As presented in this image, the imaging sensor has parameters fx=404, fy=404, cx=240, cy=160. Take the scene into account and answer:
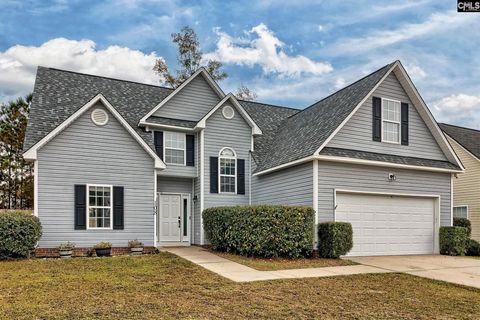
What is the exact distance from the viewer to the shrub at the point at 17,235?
11428 millimetres

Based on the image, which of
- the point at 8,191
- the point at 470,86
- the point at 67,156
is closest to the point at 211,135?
the point at 67,156

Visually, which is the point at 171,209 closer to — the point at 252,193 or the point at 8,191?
the point at 252,193

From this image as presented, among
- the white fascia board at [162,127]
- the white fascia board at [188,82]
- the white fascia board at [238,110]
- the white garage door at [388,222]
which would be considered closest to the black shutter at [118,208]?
the white fascia board at [162,127]

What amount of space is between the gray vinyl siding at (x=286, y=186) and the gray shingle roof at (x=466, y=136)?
1166cm

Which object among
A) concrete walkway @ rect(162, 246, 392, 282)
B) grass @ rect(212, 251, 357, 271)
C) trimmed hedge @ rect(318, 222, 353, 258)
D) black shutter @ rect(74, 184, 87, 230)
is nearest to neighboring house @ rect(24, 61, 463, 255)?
black shutter @ rect(74, 184, 87, 230)

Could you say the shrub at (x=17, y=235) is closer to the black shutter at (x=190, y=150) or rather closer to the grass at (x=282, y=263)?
the grass at (x=282, y=263)

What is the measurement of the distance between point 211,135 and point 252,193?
3013 mm

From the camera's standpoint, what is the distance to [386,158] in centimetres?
1470

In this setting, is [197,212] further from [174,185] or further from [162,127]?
[162,127]

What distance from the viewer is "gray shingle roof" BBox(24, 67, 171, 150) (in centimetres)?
1391

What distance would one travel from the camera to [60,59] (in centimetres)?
2630

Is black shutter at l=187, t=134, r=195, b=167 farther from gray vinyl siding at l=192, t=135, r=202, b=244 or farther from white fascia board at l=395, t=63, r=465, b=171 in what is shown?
white fascia board at l=395, t=63, r=465, b=171

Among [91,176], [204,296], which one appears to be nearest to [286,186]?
[91,176]

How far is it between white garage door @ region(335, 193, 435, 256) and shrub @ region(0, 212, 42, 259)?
31.6ft
